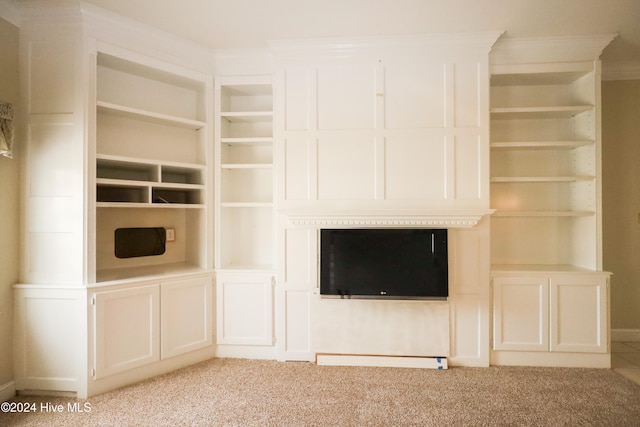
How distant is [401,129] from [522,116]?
128 cm

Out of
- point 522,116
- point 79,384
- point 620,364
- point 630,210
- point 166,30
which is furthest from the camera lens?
point 630,210

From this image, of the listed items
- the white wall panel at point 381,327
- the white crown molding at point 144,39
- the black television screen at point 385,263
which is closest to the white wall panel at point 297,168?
the black television screen at point 385,263

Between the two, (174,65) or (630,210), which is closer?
(174,65)

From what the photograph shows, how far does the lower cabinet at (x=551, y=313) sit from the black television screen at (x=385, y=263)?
0.60 meters

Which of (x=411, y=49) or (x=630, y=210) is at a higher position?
(x=411, y=49)

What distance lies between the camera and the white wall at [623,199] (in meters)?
3.43

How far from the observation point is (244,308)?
306 centimetres

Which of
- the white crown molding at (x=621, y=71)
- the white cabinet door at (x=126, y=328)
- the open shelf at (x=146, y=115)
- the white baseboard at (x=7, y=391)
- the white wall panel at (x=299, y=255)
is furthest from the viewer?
the white crown molding at (x=621, y=71)

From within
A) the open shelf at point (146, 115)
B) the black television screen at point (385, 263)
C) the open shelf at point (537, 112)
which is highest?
the open shelf at point (537, 112)

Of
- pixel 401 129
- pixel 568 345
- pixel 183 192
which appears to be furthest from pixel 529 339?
pixel 183 192

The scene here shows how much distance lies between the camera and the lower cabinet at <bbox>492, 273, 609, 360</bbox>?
2857 mm

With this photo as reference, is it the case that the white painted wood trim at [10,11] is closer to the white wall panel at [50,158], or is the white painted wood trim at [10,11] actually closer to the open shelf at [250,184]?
the white wall panel at [50,158]

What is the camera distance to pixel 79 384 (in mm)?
2412

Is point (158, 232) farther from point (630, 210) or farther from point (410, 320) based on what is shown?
point (630, 210)
